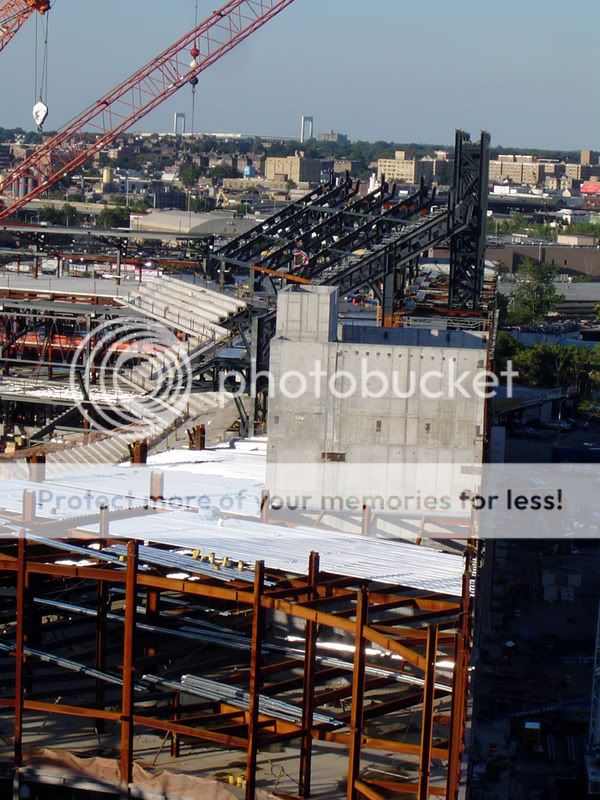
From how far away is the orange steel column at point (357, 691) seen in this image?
10820mm

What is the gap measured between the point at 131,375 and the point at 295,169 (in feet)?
454

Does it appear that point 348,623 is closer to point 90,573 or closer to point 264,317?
point 90,573

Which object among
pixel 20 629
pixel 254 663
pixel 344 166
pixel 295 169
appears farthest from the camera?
pixel 344 166

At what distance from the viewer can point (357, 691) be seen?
11031 mm

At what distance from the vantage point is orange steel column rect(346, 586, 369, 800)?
10.8 metres

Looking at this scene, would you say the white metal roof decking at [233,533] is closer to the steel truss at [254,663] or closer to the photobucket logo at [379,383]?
the steel truss at [254,663]

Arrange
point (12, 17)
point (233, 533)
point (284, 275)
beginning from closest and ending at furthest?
point (233, 533) → point (284, 275) → point (12, 17)

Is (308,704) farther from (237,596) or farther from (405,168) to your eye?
(405,168)

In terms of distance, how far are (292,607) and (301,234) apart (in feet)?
89.3

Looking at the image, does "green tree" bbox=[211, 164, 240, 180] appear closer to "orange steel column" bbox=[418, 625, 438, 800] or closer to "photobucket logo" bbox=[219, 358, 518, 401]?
"photobucket logo" bbox=[219, 358, 518, 401]

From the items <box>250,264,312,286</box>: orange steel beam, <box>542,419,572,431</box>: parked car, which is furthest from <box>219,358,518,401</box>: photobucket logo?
<box>542,419,572,431</box>: parked car

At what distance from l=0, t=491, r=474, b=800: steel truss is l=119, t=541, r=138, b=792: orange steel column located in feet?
0.04

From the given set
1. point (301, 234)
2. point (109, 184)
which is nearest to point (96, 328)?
point (301, 234)

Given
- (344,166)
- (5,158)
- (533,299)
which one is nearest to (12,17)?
(533,299)
